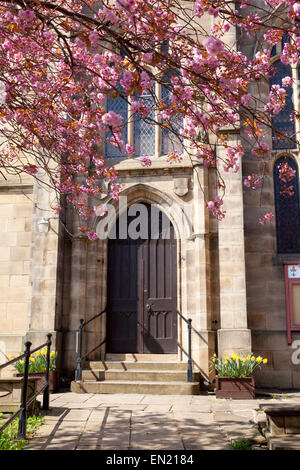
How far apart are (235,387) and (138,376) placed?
187 cm

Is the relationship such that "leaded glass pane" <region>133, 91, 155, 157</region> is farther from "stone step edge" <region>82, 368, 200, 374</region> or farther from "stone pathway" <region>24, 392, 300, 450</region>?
"stone pathway" <region>24, 392, 300, 450</region>

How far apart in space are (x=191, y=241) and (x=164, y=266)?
84cm

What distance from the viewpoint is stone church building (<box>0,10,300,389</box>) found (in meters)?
9.31

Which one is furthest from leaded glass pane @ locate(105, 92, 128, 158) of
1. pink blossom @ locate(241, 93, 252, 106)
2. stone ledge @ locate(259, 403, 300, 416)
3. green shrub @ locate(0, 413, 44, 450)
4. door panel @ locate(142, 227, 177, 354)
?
stone ledge @ locate(259, 403, 300, 416)

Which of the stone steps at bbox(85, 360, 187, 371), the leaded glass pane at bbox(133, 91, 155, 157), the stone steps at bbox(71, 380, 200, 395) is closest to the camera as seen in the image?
the stone steps at bbox(71, 380, 200, 395)

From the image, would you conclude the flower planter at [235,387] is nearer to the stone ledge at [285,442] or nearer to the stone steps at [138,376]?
the stone steps at [138,376]

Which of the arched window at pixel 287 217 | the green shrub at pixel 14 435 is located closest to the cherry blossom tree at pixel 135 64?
the arched window at pixel 287 217

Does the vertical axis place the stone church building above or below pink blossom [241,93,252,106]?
below

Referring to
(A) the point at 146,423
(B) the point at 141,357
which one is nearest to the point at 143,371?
(B) the point at 141,357

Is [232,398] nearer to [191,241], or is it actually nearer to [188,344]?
[188,344]

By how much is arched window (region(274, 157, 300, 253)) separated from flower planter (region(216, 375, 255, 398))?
308 centimetres

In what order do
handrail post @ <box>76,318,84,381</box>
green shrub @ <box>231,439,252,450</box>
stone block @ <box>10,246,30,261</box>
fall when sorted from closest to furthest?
green shrub @ <box>231,439,252,450</box> < handrail post @ <box>76,318,84,381</box> < stone block @ <box>10,246,30,261</box>

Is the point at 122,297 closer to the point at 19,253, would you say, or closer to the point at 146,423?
the point at 19,253

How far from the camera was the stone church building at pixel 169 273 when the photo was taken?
931cm
